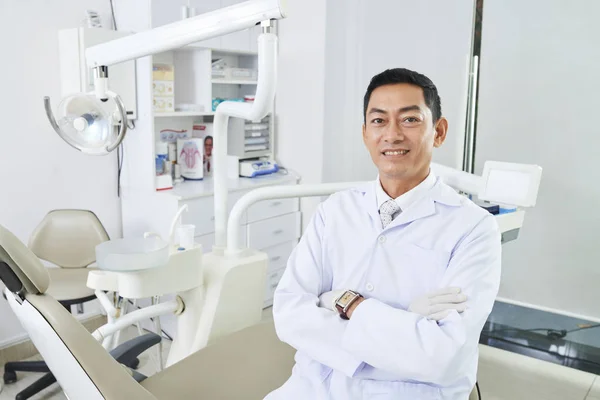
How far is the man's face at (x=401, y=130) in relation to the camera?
1.35m

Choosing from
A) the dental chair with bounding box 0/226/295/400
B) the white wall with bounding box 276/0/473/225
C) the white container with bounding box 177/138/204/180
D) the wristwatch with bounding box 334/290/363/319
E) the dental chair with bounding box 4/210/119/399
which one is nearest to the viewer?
the dental chair with bounding box 0/226/295/400

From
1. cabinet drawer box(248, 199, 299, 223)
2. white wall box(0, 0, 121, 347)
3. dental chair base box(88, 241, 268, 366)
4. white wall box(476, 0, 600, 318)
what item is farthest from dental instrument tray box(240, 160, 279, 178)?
dental chair base box(88, 241, 268, 366)

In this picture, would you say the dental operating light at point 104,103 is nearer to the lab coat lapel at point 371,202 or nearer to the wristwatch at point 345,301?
the lab coat lapel at point 371,202

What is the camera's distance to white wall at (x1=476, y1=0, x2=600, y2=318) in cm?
279

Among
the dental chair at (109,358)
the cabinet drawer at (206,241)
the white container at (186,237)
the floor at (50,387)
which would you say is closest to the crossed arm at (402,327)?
the dental chair at (109,358)

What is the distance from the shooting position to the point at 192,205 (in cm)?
311

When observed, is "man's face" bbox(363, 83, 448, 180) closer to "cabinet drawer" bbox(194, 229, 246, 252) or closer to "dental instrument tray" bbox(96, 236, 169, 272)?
"dental instrument tray" bbox(96, 236, 169, 272)

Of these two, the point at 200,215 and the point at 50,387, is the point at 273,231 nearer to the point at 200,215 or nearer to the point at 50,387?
the point at 200,215

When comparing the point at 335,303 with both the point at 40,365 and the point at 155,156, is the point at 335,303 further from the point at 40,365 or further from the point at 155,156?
the point at 155,156

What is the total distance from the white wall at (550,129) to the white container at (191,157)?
1.65 m

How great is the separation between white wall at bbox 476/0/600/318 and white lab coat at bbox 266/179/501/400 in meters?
1.76

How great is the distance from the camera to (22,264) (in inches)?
48.8

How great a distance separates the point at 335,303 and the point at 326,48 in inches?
108

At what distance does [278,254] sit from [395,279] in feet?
7.93
